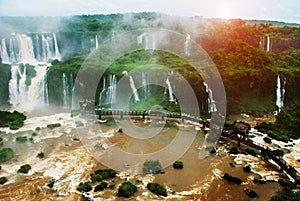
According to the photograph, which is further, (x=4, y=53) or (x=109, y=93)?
(x=4, y=53)

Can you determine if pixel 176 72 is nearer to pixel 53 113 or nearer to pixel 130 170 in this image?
pixel 53 113

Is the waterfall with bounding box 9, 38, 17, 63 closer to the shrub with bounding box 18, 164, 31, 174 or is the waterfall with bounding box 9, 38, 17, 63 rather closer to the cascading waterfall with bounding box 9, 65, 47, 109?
the cascading waterfall with bounding box 9, 65, 47, 109

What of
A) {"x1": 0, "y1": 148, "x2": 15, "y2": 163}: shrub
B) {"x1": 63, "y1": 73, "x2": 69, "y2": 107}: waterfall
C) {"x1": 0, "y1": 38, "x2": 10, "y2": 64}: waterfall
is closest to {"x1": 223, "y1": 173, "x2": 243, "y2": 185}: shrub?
{"x1": 0, "y1": 148, "x2": 15, "y2": 163}: shrub

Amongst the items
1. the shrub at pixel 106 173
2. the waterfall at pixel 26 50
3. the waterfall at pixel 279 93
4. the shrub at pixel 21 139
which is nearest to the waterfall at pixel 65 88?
the waterfall at pixel 26 50

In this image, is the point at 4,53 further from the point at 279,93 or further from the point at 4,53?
the point at 279,93

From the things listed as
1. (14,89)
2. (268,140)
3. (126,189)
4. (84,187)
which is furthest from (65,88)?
(268,140)

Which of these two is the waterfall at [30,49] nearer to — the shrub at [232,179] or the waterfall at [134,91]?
the waterfall at [134,91]
